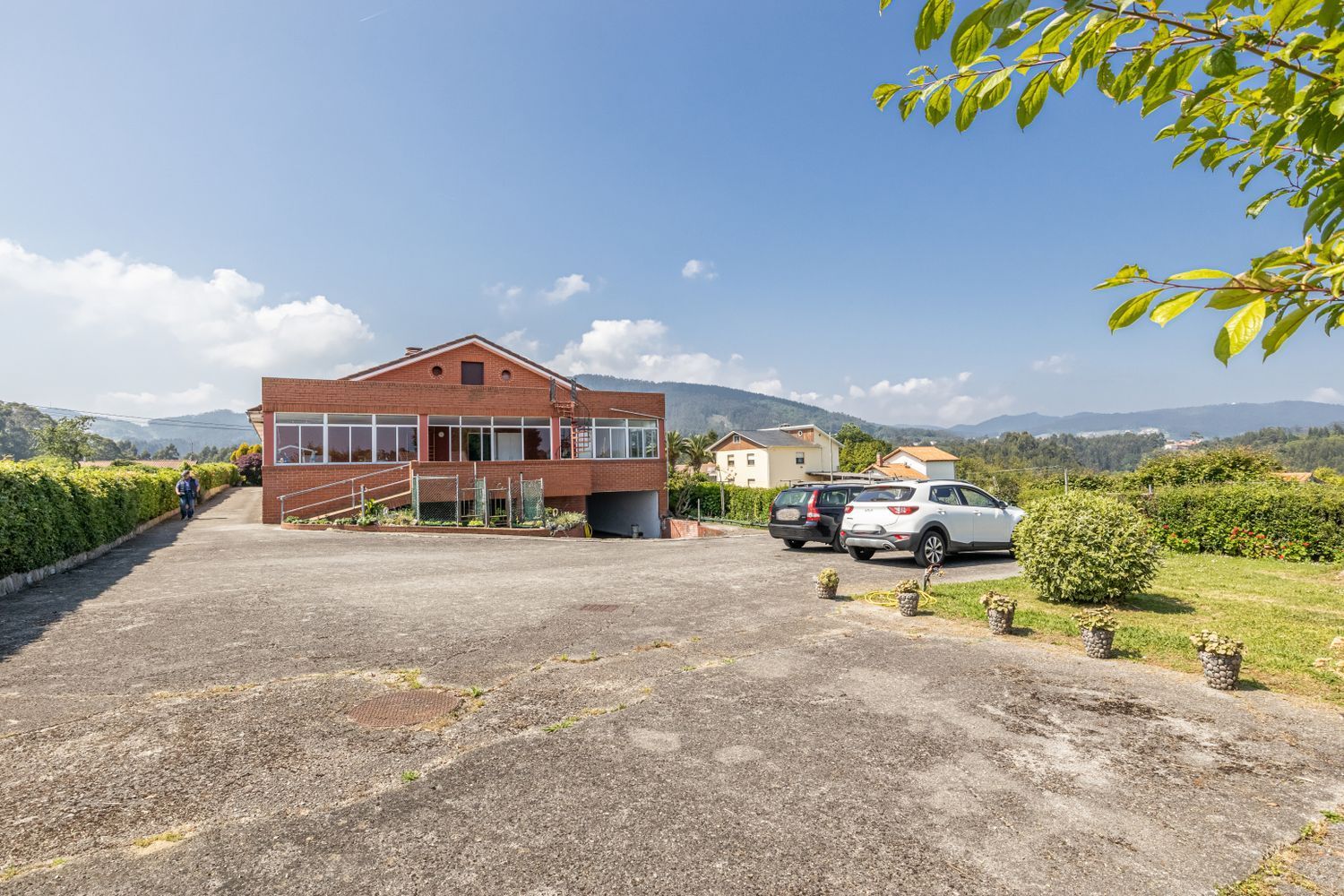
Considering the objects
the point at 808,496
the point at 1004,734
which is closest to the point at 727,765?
the point at 1004,734

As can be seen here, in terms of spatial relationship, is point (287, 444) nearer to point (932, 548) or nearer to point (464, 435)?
point (464, 435)

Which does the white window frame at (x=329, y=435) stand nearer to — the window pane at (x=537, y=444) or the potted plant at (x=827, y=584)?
the window pane at (x=537, y=444)

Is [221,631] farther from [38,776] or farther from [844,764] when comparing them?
[844,764]

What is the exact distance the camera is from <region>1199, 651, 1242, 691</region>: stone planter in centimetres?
506

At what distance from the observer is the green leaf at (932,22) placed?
1.47 m

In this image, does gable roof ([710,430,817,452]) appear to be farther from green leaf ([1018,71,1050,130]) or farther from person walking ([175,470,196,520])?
green leaf ([1018,71,1050,130])

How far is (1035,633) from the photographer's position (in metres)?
6.98

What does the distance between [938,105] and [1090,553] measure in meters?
8.20

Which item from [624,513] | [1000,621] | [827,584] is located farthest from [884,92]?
[624,513]

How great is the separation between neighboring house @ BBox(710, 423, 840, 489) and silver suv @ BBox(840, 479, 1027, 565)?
56.3 metres

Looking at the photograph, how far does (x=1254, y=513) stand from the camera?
13.2m

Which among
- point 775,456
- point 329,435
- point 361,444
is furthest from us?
point 775,456

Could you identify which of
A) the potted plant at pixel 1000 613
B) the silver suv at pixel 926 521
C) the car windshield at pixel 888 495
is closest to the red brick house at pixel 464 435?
the car windshield at pixel 888 495

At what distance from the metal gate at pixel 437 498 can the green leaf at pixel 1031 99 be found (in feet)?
69.0
